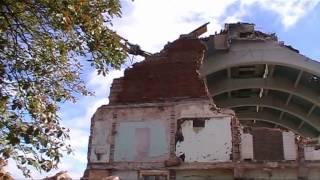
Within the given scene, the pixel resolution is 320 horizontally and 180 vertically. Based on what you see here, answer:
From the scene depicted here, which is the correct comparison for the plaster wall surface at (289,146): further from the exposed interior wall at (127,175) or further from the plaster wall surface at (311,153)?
the exposed interior wall at (127,175)

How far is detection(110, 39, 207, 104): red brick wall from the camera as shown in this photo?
21422 millimetres

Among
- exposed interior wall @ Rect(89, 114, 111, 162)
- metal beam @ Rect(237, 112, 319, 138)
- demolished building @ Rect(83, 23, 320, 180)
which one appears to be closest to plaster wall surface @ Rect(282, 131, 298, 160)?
demolished building @ Rect(83, 23, 320, 180)

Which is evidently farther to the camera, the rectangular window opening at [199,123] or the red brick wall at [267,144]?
the red brick wall at [267,144]

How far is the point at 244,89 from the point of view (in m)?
27.7

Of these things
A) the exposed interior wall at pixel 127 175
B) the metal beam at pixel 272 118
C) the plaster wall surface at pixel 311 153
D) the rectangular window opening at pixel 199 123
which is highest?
the metal beam at pixel 272 118

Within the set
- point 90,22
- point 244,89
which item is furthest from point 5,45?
point 244,89

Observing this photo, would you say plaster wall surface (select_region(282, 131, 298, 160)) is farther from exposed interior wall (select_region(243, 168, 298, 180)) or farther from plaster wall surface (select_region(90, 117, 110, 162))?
plaster wall surface (select_region(90, 117, 110, 162))

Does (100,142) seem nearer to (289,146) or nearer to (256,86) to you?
(289,146)

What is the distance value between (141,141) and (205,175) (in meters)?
3.21

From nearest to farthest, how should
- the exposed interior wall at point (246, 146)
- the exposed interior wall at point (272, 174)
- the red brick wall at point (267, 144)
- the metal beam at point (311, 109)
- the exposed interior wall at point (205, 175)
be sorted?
the exposed interior wall at point (272, 174) < the exposed interior wall at point (205, 175) < the exposed interior wall at point (246, 146) < the red brick wall at point (267, 144) < the metal beam at point (311, 109)

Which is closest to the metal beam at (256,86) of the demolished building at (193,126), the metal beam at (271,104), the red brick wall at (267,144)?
the demolished building at (193,126)

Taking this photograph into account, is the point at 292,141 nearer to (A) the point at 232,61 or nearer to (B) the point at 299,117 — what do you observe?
(A) the point at 232,61

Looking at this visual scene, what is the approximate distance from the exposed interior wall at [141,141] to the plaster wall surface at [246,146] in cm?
326

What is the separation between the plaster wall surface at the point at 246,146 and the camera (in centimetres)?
1973
